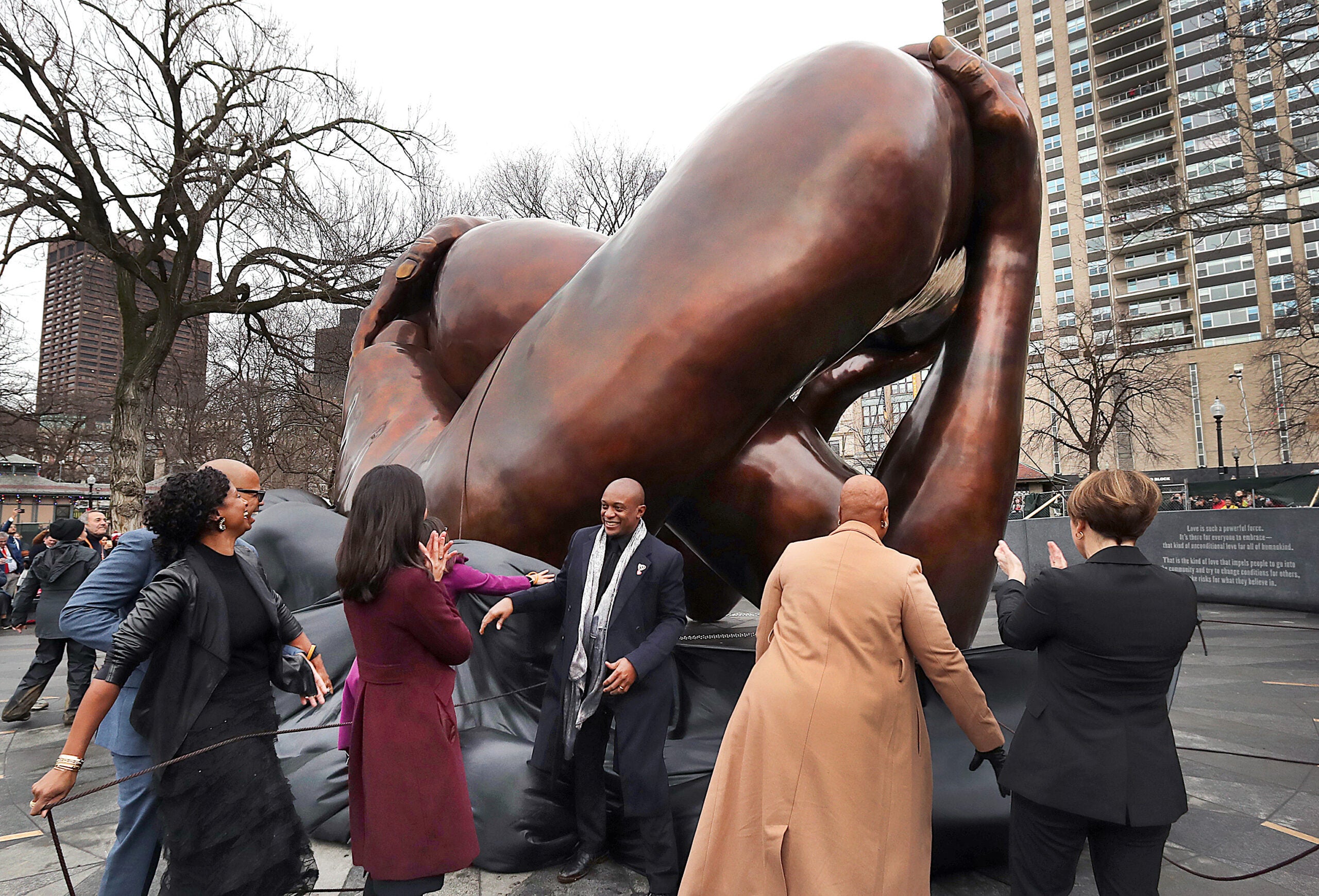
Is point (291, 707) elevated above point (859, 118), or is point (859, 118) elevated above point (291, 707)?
point (859, 118)

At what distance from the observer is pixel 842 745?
6.89 ft

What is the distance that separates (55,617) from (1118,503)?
23.7ft

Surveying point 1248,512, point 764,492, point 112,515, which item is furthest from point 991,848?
point 112,515

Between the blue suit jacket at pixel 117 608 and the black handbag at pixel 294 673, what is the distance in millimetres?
360

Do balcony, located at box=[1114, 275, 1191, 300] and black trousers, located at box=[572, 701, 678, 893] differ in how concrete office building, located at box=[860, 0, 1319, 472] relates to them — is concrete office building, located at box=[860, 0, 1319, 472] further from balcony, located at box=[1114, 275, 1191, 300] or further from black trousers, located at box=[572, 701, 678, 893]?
black trousers, located at box=[572, 701, 678, 893]

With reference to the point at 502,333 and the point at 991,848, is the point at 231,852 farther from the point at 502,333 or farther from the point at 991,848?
the point at 502,333

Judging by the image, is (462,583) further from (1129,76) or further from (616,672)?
(1129,76)

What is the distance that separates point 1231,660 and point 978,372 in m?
6.82

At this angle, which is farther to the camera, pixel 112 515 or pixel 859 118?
pixel 112 515

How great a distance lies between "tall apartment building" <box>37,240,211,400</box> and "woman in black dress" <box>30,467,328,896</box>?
53.7 feet

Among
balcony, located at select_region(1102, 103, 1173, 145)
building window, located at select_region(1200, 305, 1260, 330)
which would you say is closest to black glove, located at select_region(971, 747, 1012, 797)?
building window, located at select_region(1200, 305, 1260, 330)

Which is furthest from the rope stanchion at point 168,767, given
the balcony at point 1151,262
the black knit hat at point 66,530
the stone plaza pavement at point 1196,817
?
the balcony at point 1151,262

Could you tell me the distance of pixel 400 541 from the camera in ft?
6.83

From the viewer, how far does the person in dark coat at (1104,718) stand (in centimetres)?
199
